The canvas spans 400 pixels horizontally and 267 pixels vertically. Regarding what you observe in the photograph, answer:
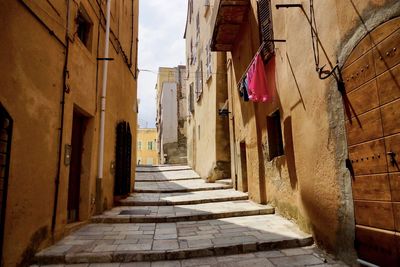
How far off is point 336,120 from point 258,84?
2.85 metres

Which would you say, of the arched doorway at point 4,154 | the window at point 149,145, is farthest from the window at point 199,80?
the window at point 149,145

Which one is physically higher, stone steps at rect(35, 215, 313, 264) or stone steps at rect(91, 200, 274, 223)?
stone steps at rect(91, 200, 274, 223)

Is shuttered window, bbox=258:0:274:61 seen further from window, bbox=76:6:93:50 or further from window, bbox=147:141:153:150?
window, bbox=147:141:153:150

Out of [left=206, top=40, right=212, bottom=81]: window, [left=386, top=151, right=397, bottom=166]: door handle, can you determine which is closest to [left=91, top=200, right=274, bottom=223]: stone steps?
[left=386, top=151, right=397, bottom=166]: door handle

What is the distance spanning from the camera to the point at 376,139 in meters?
3.31

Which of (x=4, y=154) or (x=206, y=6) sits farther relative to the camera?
(x=206, y=6)

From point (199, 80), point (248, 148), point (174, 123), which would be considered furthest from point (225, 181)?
point (174, 123)

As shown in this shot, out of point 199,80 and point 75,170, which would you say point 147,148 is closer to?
point 199,80

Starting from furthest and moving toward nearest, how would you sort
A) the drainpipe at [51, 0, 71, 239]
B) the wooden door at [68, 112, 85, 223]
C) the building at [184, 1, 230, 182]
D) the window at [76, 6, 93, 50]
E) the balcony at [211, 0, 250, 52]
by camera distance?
the building at [184, 1, 230, 182] < the balcony at [211, 0, 250, 52] < the window at [76, 6, 93, 50] < the wooden door at [68, 112, 85, 223] < the drainpipe at [51, 0, 71, 239]

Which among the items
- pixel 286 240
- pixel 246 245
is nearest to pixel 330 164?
pixel 286 240

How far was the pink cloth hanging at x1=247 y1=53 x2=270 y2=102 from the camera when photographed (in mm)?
6656

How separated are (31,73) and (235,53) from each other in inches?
282

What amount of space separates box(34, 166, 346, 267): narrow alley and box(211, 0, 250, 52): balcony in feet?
18.0

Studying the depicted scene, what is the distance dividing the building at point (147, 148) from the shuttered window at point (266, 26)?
127ft
